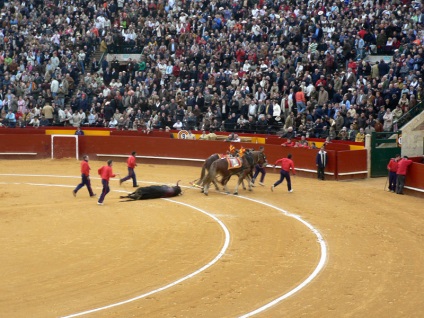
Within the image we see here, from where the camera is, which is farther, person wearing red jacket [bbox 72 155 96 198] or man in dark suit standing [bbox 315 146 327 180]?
man in dark suit standing [bbox 315 146 327 180]

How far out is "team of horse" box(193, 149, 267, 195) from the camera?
25.6 meters

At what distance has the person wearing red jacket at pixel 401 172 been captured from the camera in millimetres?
26094

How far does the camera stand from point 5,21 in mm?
45188

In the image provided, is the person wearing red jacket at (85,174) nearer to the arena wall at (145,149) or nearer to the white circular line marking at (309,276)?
the white circular line marking at (309,276)

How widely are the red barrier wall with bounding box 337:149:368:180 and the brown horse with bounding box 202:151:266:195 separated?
3688 millimetres

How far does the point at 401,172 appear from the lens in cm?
2616

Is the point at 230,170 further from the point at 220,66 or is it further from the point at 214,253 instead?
the point at 220,66

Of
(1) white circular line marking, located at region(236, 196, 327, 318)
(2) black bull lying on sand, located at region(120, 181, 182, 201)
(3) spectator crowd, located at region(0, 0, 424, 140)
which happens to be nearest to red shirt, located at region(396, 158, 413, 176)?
(1) white circular line marking, located at region(236, 196, 327, 318)

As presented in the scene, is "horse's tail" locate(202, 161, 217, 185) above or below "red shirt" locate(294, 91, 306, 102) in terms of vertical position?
below

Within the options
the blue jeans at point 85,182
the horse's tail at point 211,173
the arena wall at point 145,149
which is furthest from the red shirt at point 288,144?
the blue jeans at point 85,182

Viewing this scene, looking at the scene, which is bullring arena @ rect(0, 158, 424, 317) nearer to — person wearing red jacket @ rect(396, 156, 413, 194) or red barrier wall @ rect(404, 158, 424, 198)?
person wearing red jacket @ rect(396, 156, 413, 194)

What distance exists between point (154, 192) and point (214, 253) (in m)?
7.33

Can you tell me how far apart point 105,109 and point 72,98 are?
278cm

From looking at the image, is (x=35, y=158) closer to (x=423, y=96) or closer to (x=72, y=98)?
(x=72, y=98)
